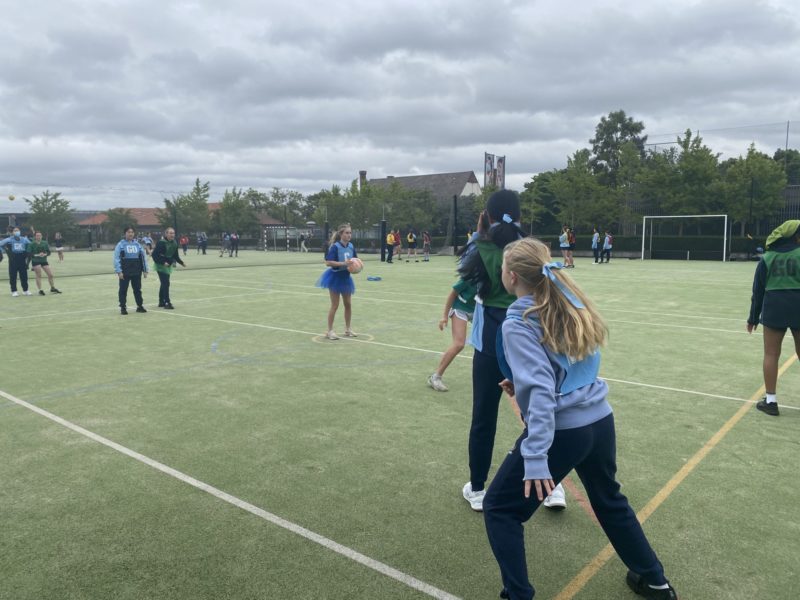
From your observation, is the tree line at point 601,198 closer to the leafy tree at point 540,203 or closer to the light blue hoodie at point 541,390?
the leafy tree at point 540,203

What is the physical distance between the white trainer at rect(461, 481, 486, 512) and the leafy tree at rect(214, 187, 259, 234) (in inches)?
2772

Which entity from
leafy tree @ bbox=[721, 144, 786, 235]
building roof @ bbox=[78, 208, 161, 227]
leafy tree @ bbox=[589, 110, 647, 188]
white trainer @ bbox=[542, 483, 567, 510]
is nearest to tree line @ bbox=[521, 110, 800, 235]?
leafy tree @ bbox=[721, 144, 786, 235]

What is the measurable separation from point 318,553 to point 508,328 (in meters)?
1.90

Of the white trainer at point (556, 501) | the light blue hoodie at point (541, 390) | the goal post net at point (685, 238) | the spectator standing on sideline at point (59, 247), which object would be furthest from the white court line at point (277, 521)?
the goal post net at point (685, 238)

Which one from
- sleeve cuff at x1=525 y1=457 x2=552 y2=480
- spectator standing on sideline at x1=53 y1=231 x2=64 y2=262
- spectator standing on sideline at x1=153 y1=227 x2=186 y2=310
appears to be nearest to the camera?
sleeve cuff at x1=525 y1=457 x2=552 y2=480

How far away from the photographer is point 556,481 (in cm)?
271

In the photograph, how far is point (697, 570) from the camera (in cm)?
335

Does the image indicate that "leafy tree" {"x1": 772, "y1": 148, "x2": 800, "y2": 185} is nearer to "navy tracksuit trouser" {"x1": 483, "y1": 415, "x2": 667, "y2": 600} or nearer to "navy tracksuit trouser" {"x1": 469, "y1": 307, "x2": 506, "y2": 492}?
"navy tracksuit trouser" {"x1": 469, "y1": 307, "x2": 506, "y2": 492}

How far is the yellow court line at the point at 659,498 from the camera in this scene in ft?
10.6

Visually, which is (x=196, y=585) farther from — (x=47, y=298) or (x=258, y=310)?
(x=47, y=298)

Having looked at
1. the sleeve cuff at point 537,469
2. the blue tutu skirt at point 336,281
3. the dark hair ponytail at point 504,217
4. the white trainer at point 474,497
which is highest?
the dark hair ponytail at point 504,217

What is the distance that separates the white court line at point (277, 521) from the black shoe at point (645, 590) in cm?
95

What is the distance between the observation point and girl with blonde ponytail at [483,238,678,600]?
101 inches

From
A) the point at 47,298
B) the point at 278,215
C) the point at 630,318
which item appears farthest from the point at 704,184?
the point at 278,215
